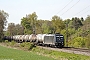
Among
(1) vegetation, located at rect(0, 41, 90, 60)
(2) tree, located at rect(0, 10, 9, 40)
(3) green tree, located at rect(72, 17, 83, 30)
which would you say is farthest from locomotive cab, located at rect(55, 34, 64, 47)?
(3) green tree, located at rect(72, 17, 83, 30)

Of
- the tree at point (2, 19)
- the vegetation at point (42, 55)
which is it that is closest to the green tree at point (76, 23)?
the tree at point (2, 19)

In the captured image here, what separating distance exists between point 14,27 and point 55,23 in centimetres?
5822

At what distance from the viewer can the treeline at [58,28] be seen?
71581 mm

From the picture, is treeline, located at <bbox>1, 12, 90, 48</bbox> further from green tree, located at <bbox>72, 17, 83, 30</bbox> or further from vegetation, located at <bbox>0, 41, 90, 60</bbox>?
vegetation, located at <bbox>0, 41, 90, 60</bbox>

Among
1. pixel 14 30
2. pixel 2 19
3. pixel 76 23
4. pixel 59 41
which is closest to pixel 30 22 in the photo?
pixel 2 19

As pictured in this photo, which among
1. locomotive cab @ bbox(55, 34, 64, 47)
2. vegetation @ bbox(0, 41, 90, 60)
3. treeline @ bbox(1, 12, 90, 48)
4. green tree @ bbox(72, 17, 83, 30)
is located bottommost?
vegetation @ bbox(0, 41, 90, 60)

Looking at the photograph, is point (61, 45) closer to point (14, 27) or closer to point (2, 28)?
point (2, 28)

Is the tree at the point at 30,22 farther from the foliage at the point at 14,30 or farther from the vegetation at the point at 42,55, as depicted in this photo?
the vegetation at the point at 42,55

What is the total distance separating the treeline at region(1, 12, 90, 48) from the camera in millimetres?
71581

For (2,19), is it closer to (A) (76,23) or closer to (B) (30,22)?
(B) (30,22)

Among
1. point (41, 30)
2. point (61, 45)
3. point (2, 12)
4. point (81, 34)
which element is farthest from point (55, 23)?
point (61, 45)

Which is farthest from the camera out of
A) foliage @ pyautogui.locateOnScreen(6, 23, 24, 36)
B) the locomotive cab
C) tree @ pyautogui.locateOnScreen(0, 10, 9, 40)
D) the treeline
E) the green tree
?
the green tree

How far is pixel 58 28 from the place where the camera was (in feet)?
295

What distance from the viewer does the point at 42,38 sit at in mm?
56969
